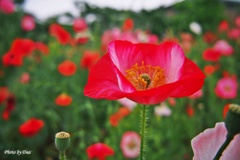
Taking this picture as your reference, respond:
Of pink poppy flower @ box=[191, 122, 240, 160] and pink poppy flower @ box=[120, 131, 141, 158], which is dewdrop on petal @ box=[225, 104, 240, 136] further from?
pink poppy flower @ box=[120, 131, 141, 158]

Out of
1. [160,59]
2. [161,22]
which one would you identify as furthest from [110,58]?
[161,22]

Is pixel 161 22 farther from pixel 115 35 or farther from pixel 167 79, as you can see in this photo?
pixel 167 79

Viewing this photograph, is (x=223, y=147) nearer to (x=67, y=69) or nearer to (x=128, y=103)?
(x=128, y=103)

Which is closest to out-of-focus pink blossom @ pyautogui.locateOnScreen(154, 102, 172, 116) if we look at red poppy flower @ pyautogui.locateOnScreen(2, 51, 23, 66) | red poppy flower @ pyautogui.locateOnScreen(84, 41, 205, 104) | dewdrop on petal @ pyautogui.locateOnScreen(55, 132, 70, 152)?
red poppy flower @ pyautogui.locateOnScreen(2, 51, 23, 66)

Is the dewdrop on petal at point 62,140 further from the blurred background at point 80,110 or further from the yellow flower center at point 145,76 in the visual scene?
the blurred background at point 80,110

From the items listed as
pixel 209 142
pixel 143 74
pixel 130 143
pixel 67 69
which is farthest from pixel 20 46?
pixel 209 142

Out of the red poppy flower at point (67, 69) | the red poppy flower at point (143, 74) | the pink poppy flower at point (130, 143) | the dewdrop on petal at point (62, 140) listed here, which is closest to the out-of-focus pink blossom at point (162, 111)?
the pink poppy flower at point (130, 143)

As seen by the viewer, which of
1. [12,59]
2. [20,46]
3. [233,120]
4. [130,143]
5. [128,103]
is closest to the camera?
[233,120]
